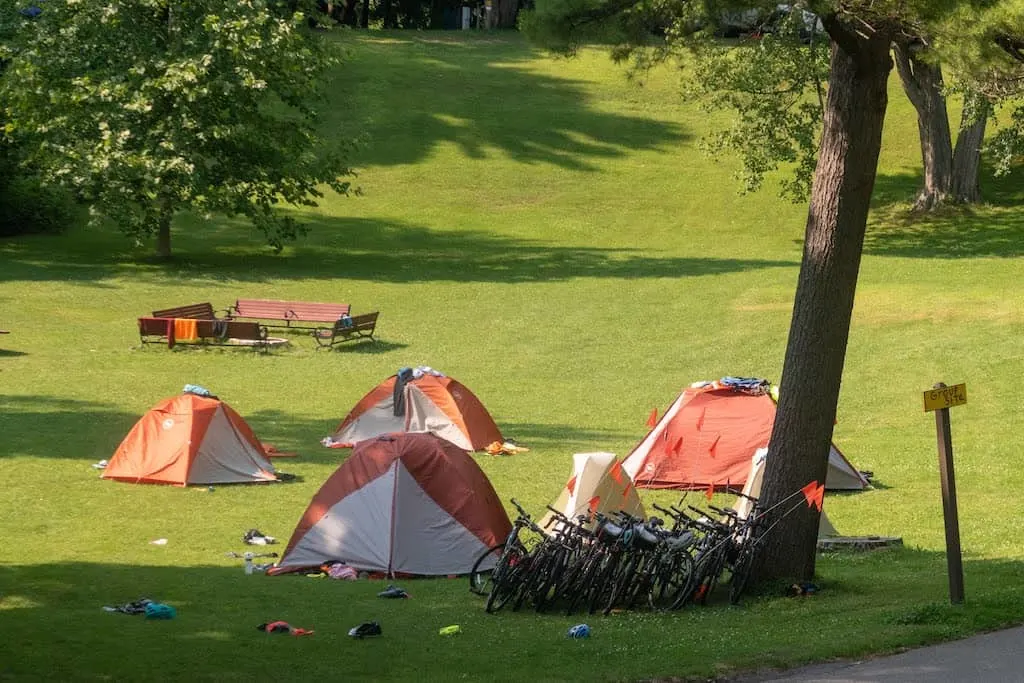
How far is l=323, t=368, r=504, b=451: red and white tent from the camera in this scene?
24250 mm

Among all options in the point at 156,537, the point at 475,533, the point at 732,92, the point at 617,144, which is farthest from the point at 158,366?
the point at 617,144

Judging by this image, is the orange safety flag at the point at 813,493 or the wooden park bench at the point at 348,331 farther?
the wooden park bench at the point at 348,331

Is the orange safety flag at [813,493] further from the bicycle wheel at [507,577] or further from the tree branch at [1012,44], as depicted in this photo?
the tree branch at [1012,44]

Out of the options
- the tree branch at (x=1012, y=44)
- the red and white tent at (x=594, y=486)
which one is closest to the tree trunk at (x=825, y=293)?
the tree branch at (x=1012, y=44)

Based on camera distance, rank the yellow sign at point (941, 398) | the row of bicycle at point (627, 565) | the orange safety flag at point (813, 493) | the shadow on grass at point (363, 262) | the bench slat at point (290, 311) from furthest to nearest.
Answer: the shadow on grass at point (363, 262)
the bench slat at point (290, 311)
the orange safety flag at point (813, 493)
the row of bicycle at point (627, 565)
the yellow sign at point (941, 398)

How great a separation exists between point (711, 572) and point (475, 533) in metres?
4.24

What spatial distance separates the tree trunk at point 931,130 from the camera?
164 feet

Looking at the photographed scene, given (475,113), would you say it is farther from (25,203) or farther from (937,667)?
(937,667)

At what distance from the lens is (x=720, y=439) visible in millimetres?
22062

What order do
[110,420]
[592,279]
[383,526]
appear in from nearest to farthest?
[383,526]
[110,420]
[592,279]

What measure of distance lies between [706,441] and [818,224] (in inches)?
368

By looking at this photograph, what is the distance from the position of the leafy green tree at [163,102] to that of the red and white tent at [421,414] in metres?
19.1

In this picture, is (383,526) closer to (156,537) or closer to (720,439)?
(156,537)

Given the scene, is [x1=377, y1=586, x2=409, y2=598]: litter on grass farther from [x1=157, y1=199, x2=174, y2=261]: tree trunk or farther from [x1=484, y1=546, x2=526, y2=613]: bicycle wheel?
[x1=157, y1=199, x2=174, y2=261]: tree trunk
